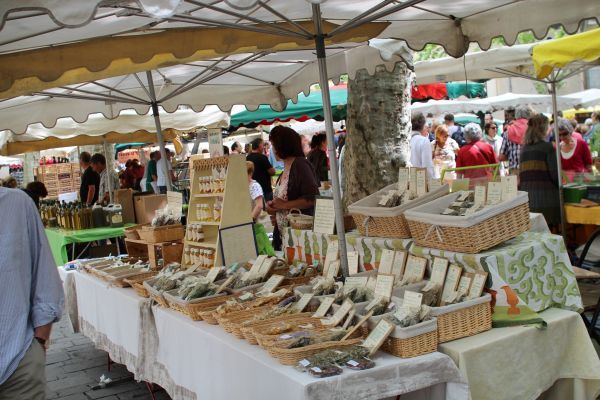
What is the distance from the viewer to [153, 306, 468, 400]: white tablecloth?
7.93ft

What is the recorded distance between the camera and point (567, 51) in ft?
17.0

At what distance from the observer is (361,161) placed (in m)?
6.21

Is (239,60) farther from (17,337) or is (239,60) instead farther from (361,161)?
(17,337)

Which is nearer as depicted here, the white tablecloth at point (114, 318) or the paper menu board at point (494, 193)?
the paper menu board at point (494, 193)

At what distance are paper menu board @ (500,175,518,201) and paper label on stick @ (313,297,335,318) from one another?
3.19ft

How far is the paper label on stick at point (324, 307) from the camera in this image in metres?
3.04

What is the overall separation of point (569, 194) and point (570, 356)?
3.70 m

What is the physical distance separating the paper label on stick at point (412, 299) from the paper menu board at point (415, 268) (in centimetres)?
38

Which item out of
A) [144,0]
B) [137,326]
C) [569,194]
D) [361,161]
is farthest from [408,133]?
[144,0]

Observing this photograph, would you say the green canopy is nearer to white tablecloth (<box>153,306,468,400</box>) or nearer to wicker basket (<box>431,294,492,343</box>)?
white tablecloth (<box>153,306,468,400</box>)

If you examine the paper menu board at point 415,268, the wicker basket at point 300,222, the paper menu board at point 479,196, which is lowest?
the paper menu board at point 415,268

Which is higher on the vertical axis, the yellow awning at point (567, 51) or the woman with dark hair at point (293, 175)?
the yellow awning at point (567, 51)

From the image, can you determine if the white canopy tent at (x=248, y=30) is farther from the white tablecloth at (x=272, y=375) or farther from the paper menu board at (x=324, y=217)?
the white tablecloth at (x=272, y=375)

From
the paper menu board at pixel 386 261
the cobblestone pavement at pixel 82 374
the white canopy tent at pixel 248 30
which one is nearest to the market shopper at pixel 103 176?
the cobblestone pavement at pixel 82 374
